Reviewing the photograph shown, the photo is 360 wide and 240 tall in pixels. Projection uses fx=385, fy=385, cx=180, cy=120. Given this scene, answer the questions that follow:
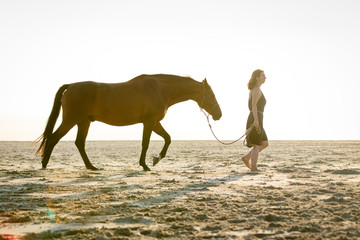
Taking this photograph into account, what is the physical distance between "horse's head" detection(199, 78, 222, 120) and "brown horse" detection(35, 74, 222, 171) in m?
0.48

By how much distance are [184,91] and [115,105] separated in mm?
1674

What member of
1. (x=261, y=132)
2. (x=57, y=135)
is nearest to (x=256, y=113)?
(x=261, y=132)

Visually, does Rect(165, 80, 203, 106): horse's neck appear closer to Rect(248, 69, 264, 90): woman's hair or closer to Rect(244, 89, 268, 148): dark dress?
Rect(248, 69, 264, 90): woman's hair

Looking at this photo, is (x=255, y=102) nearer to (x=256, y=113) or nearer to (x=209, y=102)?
(x=256, y=113)

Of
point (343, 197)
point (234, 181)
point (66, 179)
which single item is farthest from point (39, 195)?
point (343, 197)

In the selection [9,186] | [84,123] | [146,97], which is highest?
[146,97]

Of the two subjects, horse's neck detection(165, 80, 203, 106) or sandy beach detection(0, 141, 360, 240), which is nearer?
sandy beach detection(0, 141, 360, 240)

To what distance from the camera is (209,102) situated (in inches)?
362

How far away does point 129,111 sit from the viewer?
841cm

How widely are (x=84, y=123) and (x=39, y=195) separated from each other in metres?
3.82

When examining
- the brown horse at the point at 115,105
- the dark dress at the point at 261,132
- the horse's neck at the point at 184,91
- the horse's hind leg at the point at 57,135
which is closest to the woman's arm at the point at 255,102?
the dark dress at the point at 261,132

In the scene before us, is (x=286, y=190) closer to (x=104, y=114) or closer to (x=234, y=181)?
(x=234, y=181)

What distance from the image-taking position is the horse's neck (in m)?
8.85


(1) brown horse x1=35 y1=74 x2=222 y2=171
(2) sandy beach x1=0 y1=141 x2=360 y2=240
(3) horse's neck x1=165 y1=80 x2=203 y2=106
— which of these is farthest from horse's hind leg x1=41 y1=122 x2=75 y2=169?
(3) horse's neck x1=165 y1=80 x2=203 y2=106
